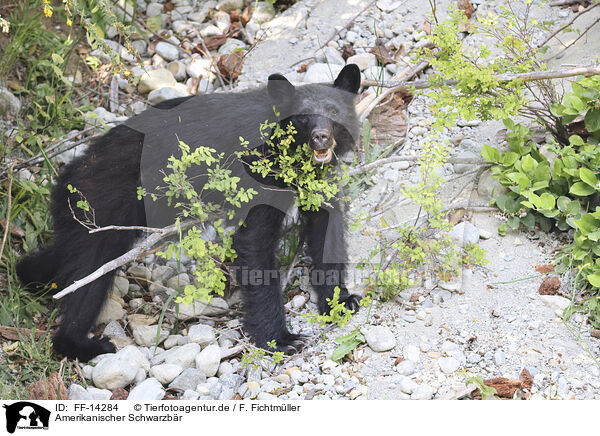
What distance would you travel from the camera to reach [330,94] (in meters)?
4.37

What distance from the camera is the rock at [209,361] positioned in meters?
4.12

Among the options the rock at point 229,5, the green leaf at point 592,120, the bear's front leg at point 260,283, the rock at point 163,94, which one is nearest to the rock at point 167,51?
the rock at point 163,94

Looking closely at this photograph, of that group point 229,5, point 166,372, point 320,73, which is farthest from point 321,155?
point 229,5

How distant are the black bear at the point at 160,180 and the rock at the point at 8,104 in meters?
1.98

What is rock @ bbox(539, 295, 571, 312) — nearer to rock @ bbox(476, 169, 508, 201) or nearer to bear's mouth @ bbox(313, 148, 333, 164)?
rock @ bbox(476, 169, 508, 201)

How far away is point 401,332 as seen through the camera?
4.14 meters

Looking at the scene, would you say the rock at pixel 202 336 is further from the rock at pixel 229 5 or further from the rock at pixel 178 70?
the rock at pixel 229 5

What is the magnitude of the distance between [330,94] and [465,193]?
1551mm

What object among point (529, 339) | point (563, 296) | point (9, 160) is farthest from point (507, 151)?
point (9, 160)

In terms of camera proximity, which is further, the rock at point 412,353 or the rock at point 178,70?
the rock at point 178,70

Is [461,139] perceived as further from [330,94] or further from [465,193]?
[330,94]

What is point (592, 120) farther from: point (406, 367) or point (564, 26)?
point (406, 367)

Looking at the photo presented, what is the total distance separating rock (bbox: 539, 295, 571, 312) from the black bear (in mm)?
1368

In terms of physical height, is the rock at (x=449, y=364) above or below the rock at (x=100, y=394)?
above
